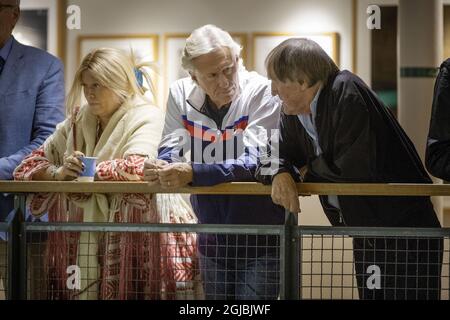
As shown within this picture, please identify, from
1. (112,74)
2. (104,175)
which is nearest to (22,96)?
(112,74)

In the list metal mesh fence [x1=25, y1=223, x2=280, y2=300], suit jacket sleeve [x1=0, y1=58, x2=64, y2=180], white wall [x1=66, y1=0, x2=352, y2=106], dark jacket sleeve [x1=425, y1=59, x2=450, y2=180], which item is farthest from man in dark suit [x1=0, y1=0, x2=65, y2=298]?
dark jacket sleeve [x1=425, y1=59, x2=450, y2=180]

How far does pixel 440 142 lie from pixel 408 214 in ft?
1.01

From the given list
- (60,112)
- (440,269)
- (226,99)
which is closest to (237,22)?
(226,99)

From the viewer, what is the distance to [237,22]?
3.31 meters

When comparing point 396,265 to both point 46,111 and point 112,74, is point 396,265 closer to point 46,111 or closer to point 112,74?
point 112,74

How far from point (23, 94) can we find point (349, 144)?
5.09 ft

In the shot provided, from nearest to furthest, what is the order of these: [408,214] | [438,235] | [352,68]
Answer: [438,235] → [408,214] → [352,68]

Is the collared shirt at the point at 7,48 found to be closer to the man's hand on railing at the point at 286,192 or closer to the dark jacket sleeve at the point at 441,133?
the man's hand on railing at the point at 286,192

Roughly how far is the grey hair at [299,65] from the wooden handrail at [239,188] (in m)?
0.44

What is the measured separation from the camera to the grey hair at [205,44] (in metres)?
2.93

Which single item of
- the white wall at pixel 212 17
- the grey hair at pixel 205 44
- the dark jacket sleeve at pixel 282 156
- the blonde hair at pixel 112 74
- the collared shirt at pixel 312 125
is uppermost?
the white wall at pixel 212 17

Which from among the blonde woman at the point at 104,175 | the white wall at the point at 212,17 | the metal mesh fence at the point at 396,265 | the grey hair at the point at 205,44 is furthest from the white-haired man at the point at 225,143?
the white wall at the point at 212,17

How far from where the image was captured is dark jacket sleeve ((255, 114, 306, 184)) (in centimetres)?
273
